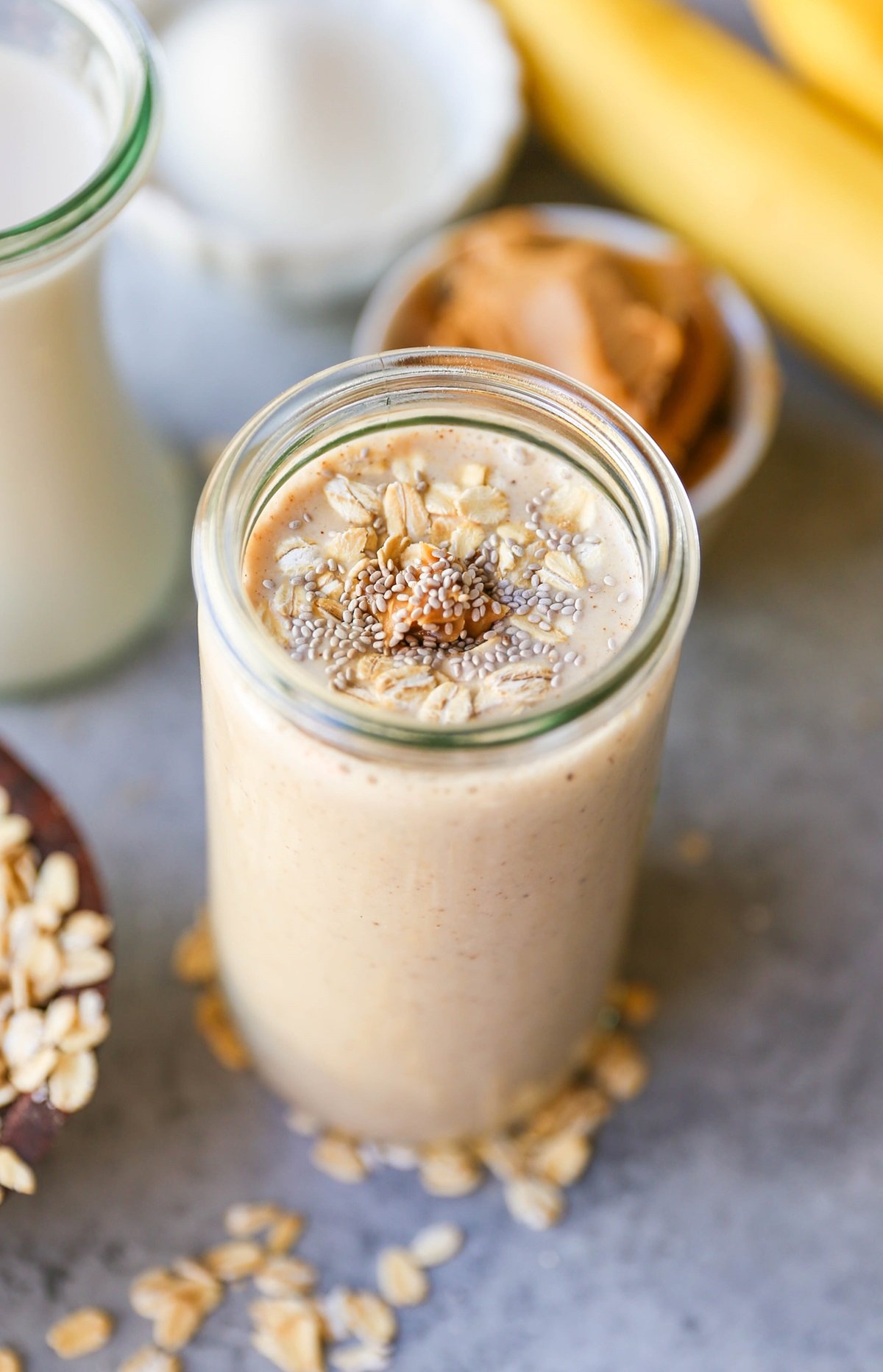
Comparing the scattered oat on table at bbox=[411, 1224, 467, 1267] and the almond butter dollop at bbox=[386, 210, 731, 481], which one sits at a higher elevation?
the almond butter dollop at bbox=[386, 210, 731, 481]

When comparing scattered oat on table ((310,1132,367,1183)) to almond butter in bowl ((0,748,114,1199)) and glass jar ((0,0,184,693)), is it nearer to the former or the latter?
almond butter in bowl ((0,748,114,1199))

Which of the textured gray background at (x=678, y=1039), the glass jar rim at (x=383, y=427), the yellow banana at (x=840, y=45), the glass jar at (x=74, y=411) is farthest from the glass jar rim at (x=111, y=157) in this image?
the yellow banana at (x=840, y=45)

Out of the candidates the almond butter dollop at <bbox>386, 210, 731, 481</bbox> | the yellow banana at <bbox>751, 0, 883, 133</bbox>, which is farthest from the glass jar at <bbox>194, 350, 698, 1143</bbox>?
the yellow banana at <bbox>751, 0, 883, 133</bbox>

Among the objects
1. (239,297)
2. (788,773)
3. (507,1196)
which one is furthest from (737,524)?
(507,1196)

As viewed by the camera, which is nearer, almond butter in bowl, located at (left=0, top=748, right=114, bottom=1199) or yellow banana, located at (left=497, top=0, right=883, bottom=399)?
almond butter in bowl, located at (left=0, top=748, right=114, bottom=1199)

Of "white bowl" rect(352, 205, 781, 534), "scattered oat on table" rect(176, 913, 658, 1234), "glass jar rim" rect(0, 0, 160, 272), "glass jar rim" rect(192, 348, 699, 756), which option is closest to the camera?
"glass jar rim" rect(192, 348, 699, 756)

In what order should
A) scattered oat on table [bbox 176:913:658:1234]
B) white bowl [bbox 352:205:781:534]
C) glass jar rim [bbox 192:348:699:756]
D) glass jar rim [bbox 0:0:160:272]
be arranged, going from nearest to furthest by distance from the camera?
glass jar rim [bbox 192:348:699:756] → glass jar rim [bbox 0:0:160:272] → scattered oat on table [bbox 176:913:658:1234] → white bowl [bbox 352:205:781:534]

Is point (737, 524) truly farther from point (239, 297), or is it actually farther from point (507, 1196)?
point (507, 1196)
